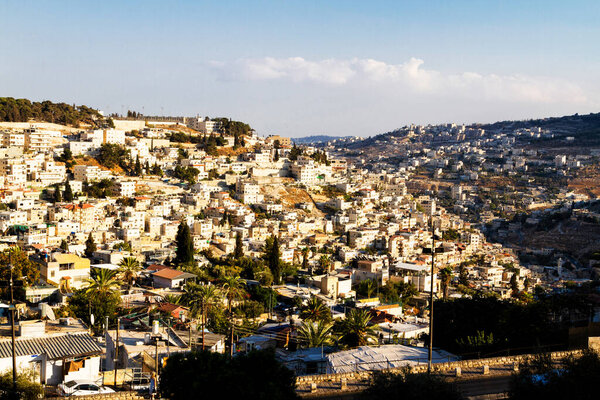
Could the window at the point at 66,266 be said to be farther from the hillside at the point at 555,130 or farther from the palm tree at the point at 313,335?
the hillside at the point at 555,130

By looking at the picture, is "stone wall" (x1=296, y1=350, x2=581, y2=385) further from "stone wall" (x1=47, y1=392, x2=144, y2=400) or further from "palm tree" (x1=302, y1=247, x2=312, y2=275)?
"palm tree" (x1=302, y1=247, x2=312, y2=275)

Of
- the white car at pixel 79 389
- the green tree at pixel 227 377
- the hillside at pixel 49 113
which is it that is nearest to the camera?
the green tree at pixel 227 377

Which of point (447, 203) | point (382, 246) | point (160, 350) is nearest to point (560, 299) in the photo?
point (160, 350)

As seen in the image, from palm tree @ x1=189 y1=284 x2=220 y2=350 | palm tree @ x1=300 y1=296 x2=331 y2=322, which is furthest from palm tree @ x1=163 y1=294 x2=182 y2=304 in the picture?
palm tree @ x1=300 y1=296 x2=331 y2=322

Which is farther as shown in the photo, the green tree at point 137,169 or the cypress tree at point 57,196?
the green tree at point 137,169

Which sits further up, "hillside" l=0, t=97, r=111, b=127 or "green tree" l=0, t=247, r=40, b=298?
"hillside" l=0, t=97, r=111, b=127

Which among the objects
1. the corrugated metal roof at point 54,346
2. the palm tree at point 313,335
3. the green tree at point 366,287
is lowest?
the green tree at point 366,287

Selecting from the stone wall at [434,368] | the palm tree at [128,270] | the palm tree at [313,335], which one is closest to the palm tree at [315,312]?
the palm tree at [313,335]
